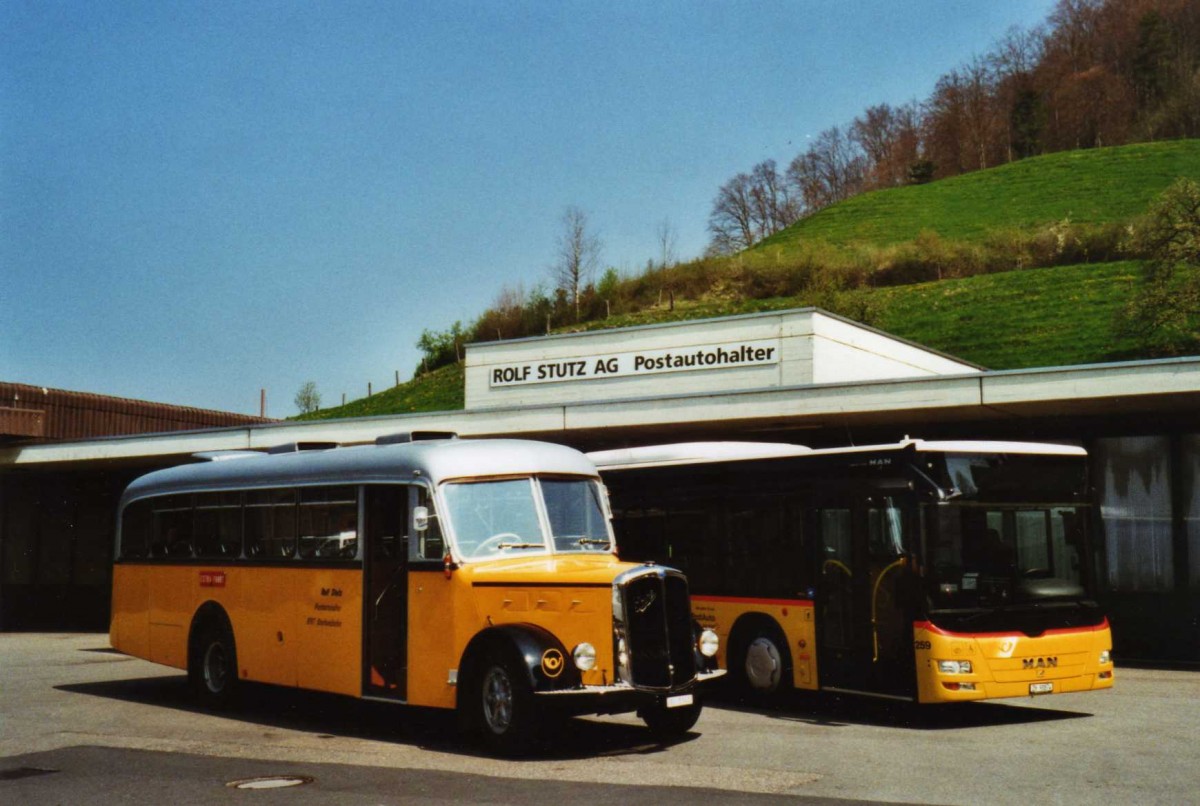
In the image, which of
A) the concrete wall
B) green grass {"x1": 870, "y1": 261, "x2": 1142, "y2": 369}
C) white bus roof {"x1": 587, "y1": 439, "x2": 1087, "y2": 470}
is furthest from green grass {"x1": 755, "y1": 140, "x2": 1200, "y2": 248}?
white bus roof {"x1": 587, "y1": 439, "x2": 1087, "y2": 470}

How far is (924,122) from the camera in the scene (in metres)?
131

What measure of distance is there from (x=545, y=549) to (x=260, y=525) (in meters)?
4.10

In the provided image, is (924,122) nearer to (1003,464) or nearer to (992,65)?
(992,65)

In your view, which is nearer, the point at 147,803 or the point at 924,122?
the point at 147,803

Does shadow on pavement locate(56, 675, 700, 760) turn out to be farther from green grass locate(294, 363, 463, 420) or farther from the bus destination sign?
green grass locate(294, 363, 463, 420)

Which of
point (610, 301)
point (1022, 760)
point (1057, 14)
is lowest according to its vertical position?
point (1022, 760)

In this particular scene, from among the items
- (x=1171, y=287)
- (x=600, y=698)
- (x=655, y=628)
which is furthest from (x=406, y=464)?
(x=1171, y=287)

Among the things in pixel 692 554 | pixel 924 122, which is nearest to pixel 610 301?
pixel 924 122

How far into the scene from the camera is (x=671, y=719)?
11984 millimetres

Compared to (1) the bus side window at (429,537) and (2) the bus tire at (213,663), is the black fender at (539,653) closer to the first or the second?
(1) the bus side window at (429,537)

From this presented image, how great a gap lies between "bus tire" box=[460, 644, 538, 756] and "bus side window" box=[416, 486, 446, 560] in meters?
1.07

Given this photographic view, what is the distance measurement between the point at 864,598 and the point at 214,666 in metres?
7.53

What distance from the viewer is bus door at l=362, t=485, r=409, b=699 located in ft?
40.5

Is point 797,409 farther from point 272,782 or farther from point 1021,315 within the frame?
point 1021,315
